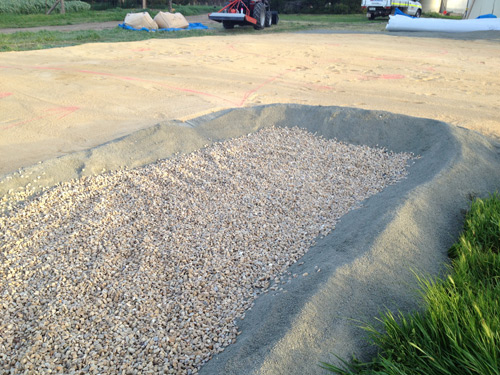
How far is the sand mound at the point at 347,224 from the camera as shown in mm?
1769

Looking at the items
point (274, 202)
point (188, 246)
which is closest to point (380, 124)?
point (274, 202)

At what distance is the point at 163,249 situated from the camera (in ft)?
8.52

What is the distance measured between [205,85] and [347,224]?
4.22 m

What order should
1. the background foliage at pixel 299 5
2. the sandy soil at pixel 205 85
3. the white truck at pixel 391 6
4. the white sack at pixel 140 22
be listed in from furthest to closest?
the background foliage at pixel 299 5, the white truck at pixel 391 6, the white sack at pixel 140 22, the sandy soil at pixel 205 85

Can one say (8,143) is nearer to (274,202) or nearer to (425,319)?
(274,202)

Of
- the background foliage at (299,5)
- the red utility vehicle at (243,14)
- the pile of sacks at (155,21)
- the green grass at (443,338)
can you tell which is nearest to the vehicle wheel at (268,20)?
the red utility vehicle at (243,14)

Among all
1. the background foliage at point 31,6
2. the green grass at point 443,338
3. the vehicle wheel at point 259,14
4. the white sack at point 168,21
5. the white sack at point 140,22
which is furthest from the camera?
the background foliage at point 31,6

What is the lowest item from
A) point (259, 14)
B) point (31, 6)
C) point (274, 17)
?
point (274, 17)

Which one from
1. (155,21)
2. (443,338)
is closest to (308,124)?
(443,338)

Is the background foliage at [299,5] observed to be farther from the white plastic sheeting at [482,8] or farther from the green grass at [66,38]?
the green grass at [66,38]

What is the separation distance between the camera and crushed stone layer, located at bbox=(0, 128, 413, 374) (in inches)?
75.9

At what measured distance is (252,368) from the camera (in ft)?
5.37

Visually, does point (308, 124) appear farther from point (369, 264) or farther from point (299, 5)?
point (299, 5)

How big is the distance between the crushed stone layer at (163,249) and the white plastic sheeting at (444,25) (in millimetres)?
10856
